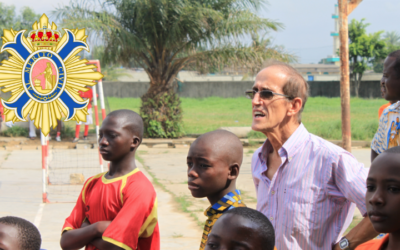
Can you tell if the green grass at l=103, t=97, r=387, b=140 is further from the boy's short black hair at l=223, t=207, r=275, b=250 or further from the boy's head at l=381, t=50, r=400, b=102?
the boy's short black hair at l=223, t=207, r=275, b=250

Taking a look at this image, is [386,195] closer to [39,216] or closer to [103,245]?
[103,245]

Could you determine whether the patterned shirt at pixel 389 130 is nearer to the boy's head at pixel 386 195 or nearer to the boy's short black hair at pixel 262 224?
the boy's head at pixel 386 195

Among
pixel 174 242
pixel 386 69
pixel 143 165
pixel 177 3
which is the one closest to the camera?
pixel 386 69

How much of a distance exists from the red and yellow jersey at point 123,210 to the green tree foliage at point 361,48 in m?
33.1

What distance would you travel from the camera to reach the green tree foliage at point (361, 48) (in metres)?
33.5

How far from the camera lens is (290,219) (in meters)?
2.12

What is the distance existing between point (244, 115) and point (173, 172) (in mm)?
13547

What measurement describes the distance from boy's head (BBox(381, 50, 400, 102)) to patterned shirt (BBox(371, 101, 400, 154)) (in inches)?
2.5

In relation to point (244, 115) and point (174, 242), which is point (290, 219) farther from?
point (244, 115)

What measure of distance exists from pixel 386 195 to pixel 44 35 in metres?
4.54

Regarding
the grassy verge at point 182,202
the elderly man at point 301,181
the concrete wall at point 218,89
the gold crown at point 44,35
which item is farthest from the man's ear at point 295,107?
the concrete wall at point 218,89

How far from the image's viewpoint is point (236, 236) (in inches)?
60.2

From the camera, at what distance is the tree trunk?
13883 mm

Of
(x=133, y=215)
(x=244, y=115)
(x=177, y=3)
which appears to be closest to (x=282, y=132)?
(x=133, y=215)
